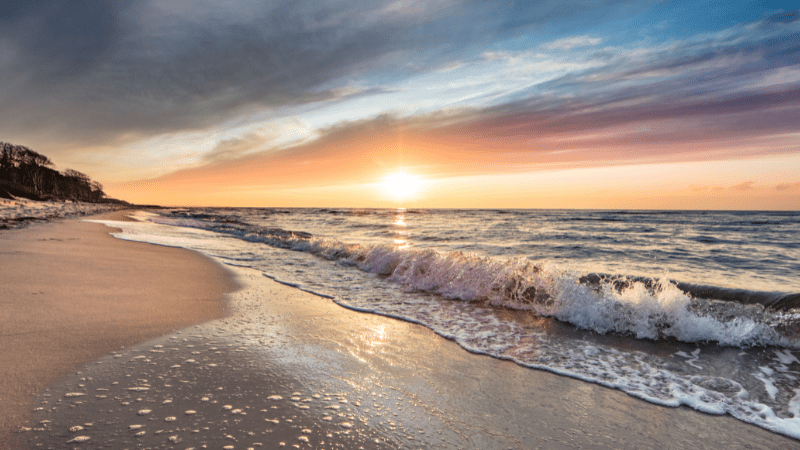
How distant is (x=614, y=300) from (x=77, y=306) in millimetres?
8677

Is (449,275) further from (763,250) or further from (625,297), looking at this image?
(763,250)

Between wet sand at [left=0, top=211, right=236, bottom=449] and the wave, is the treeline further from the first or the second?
the wave

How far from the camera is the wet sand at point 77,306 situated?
126 inches

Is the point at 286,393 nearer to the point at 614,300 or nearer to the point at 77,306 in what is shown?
the point at 77,306

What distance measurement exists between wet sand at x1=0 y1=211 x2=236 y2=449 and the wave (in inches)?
197

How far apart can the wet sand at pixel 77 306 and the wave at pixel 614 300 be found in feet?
16.4

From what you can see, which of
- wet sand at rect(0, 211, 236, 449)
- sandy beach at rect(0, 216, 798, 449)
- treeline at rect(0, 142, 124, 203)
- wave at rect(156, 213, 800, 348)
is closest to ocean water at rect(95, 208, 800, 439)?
wave at rect(156, 213, 800, 348)

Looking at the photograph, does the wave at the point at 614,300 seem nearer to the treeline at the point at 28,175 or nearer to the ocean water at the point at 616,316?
the ocean water at the point at 616,316

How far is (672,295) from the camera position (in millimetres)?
6164

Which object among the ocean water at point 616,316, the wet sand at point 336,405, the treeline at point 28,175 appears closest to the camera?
the wet sand at point 336,405

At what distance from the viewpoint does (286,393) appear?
3240 millimetres

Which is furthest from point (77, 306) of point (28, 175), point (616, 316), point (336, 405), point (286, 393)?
point (28, 175)

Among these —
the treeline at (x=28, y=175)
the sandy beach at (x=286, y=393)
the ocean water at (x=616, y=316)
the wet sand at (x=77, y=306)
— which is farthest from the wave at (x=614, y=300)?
the treeline at (x=28, y=175)

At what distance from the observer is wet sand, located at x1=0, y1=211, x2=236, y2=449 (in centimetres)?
321
